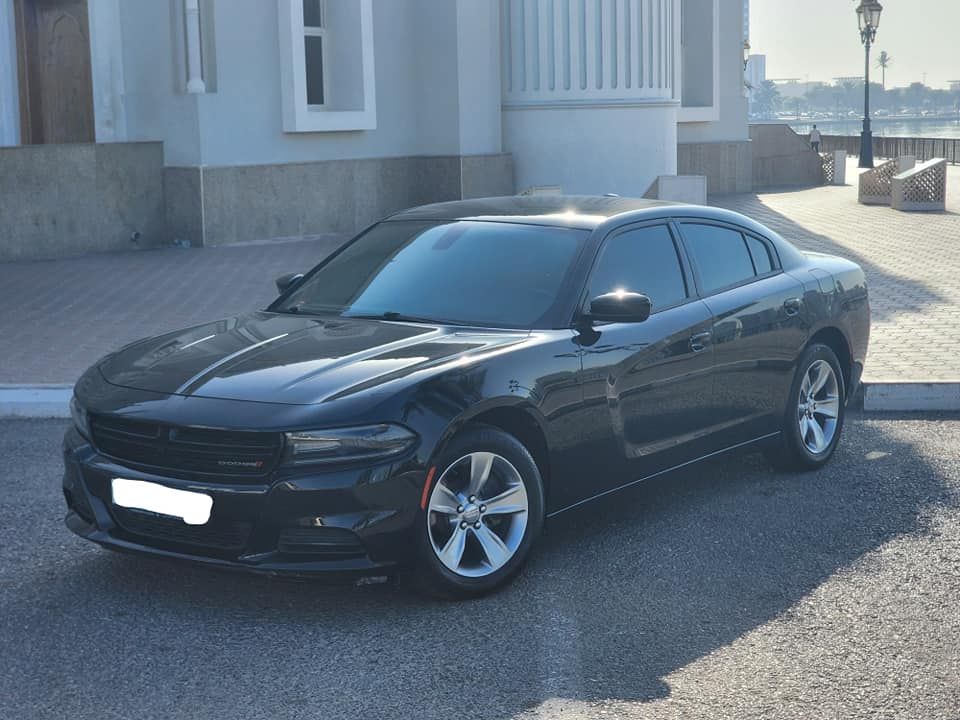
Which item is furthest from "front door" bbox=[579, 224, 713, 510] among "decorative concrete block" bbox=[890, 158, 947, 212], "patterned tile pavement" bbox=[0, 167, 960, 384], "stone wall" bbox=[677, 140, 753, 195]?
"stone wall" bbox=[677, 140, 753, 195]

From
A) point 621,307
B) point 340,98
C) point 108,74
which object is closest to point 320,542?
point 621,307

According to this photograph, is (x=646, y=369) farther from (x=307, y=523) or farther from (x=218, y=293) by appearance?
(x=218, y=293)

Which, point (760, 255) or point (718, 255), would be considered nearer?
point (718, 255)

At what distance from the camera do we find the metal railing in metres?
44.9

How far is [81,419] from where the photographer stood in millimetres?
5625

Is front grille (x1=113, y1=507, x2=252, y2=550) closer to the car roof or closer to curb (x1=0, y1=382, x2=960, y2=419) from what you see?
the car roof

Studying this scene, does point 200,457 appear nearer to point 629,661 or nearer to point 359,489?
point 359,489

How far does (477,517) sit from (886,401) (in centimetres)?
451

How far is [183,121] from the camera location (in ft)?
59.2

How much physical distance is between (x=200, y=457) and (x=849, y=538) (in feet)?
9.31

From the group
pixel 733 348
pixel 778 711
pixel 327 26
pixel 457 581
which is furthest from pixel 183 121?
pixel 778 711

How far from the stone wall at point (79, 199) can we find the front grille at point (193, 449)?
12213 millimetres

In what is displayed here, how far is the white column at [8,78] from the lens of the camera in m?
18.7

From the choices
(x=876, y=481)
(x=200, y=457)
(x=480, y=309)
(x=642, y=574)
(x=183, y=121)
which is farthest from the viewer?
(x=183, y=121)
